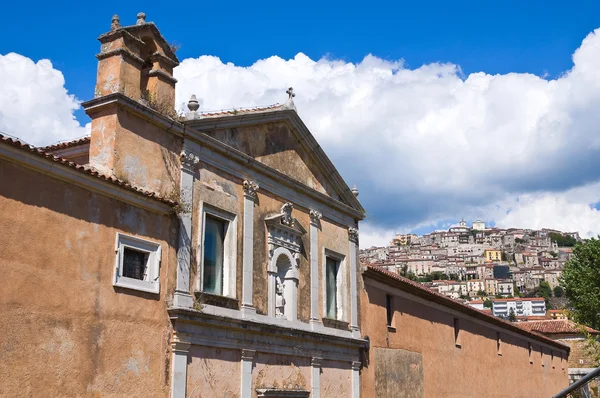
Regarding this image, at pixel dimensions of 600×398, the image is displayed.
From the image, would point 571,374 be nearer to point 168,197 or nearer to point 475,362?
point 475,362

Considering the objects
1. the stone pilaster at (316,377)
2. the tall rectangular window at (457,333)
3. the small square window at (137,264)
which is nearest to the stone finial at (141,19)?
the small square window at (137,264)

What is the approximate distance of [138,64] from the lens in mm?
14078

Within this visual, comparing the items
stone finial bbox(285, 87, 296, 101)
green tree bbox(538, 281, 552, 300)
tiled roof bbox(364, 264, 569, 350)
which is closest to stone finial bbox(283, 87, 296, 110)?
stone finial bbox(285, 87, 296, 101)

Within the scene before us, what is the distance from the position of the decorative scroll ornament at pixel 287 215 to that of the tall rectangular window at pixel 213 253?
2.18 metres

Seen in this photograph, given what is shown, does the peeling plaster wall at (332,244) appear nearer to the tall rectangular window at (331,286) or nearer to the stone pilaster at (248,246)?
the tall rectangular window at (331,286)

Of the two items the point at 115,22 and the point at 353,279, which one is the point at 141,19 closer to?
the point at 115,22

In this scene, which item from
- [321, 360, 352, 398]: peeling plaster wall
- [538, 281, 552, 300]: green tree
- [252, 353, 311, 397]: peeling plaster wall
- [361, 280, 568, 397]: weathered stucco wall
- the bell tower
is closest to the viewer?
the bell tower

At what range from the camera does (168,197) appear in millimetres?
13859

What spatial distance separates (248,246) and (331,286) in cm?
445

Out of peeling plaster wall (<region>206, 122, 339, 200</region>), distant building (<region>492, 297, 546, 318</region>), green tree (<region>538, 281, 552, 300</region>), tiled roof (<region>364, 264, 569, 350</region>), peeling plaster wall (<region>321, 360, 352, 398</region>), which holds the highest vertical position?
green tree (<region>538, 281, 552, 300</region>)

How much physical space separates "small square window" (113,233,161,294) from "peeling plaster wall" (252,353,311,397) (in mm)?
3803

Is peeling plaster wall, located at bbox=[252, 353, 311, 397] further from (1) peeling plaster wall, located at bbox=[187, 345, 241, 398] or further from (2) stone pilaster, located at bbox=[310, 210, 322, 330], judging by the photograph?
(2) stone pilaster, located at bbox=[310, 210, 322, 330]

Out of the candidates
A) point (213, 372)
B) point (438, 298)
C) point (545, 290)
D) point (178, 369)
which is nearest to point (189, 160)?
point (178, 369)

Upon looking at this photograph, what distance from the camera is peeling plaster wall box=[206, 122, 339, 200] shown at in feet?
54.2
